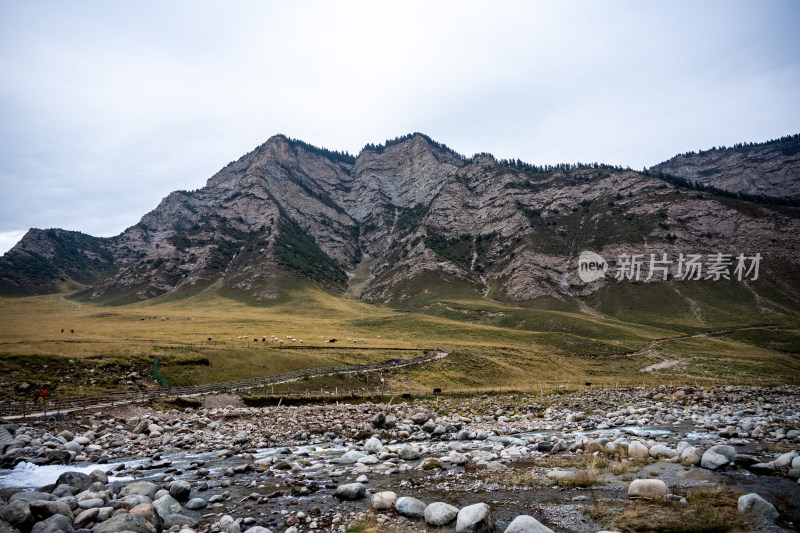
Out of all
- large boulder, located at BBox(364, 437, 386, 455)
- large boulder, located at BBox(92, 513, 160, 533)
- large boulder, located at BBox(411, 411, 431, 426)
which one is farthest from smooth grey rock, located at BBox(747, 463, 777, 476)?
large boulder, located at BBox(92, 513, 160, 533)

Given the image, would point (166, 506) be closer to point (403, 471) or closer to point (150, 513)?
point (150, 513)

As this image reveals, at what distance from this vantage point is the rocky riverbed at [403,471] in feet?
40.8

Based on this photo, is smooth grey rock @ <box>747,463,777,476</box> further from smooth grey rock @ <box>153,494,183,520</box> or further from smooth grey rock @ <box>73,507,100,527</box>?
smooth grey rock @ <box>73,507,100,527</box>

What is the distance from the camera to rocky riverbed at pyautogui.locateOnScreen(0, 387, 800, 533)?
1242 centimetres

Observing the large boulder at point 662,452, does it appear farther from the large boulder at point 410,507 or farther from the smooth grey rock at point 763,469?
the large boulder at point 410,507

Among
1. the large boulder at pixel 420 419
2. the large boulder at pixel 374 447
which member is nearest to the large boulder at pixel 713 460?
the large boulder at pixel 374 447

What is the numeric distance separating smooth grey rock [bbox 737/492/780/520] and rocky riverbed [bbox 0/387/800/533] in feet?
0.15

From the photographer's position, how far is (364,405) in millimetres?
41688

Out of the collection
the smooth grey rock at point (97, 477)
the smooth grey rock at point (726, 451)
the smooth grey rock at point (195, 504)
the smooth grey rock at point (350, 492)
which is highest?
the smooth grey rock at point (726, 451)

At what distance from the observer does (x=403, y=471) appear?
764 inches

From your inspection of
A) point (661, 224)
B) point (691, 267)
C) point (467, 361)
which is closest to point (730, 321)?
point (691, 267)

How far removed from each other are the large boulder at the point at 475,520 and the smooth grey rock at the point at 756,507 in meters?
7.85

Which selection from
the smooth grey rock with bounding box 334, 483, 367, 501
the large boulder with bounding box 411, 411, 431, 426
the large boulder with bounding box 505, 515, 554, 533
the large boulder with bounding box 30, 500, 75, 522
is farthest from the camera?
the large boulder with bounding box 411, 411, 431, 426

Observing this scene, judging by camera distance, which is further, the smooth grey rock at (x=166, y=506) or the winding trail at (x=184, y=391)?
the winding trail at (x=184, y=391)
